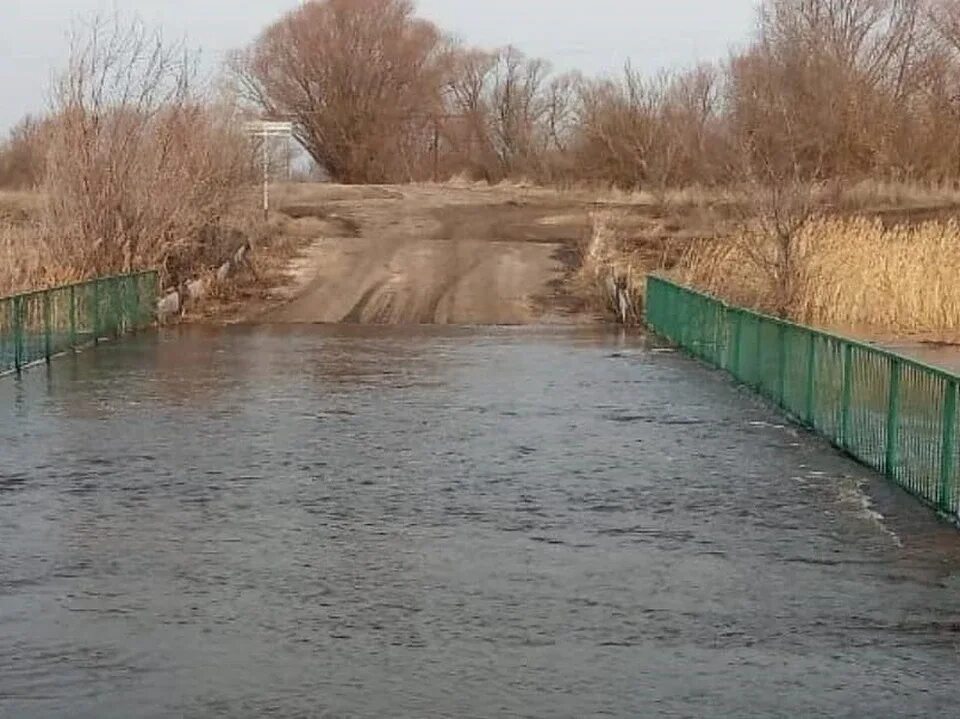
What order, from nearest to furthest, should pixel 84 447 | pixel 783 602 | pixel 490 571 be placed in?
pixel 783 602
pixel 490 571
pixel 84 447

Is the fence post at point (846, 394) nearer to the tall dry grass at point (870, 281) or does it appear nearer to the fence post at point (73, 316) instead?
the tall dry grass at point (870, 281)

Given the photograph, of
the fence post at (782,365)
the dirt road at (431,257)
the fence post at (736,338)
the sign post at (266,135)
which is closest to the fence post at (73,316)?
the dirt road at (431,257)

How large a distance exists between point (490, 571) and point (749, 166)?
19838mm

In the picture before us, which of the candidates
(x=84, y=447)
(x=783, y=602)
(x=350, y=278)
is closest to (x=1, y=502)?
(x=84, y=447)

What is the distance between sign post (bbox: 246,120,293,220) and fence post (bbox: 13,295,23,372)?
839 inches

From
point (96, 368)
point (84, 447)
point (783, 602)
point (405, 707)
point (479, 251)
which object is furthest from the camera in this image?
point (479, 251)

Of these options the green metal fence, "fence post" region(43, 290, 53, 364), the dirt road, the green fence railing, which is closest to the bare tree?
the dirt road

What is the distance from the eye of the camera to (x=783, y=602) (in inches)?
382

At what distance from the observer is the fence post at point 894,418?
13992 mm

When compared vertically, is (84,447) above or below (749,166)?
below

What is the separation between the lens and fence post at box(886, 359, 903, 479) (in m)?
14.0

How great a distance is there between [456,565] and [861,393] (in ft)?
20.6

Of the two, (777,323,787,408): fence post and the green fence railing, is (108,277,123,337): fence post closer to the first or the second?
the green fence railing

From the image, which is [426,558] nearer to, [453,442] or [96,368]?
[453,442]
